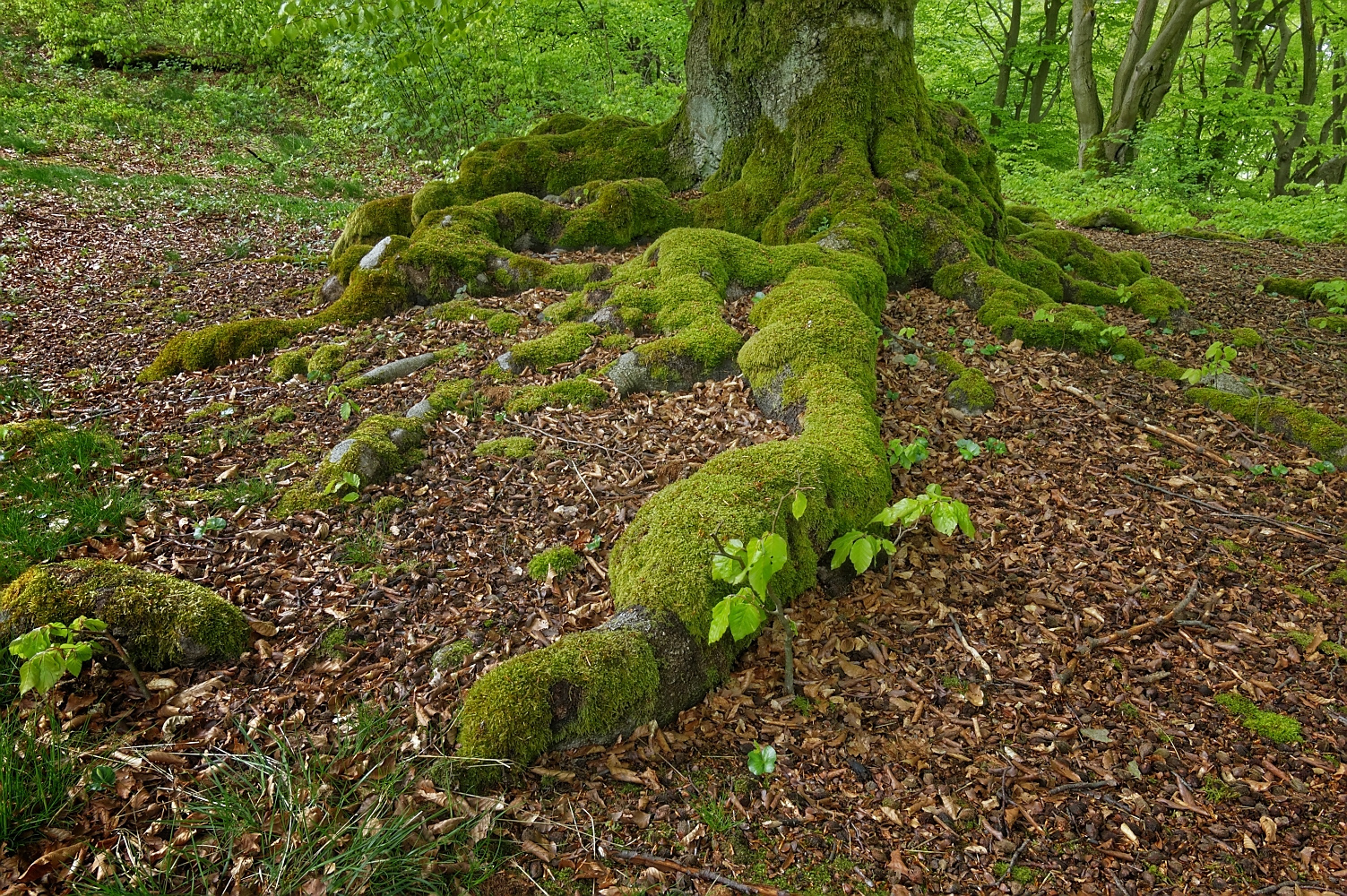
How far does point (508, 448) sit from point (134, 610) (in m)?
2.32

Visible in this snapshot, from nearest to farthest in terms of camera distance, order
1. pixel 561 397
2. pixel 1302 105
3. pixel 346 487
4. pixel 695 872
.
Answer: pixel 695 872
pixel 346 487
pixel 561 397
pixel 1302 105

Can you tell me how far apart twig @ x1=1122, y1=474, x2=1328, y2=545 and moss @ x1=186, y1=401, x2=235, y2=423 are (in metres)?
7.26

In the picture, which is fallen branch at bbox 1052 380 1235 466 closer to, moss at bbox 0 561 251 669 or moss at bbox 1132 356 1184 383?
moss at bbox 1132 356 1184 383

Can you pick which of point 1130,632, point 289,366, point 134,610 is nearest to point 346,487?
point 134,610

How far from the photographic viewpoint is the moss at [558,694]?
277 centimetres

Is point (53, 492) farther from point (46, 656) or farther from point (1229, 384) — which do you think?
point (1229, 384)

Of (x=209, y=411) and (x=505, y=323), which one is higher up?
(x=505, y=323)

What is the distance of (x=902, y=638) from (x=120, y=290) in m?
10.2

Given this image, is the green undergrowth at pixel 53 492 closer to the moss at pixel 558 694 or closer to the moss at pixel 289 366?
the moss at pixel 289 366

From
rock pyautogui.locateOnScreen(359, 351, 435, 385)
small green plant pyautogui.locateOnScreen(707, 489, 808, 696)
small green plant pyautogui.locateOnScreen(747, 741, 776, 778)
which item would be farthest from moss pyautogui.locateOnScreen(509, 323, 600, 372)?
small green plant pyautogui.locateOnScreen(747, 741, 776, 778)

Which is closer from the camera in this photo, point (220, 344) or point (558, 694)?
point (558, 694)

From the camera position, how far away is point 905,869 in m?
2.53

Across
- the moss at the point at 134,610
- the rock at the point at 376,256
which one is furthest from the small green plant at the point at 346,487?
the rock at the point at 376,256

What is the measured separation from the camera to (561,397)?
542 centimetres
